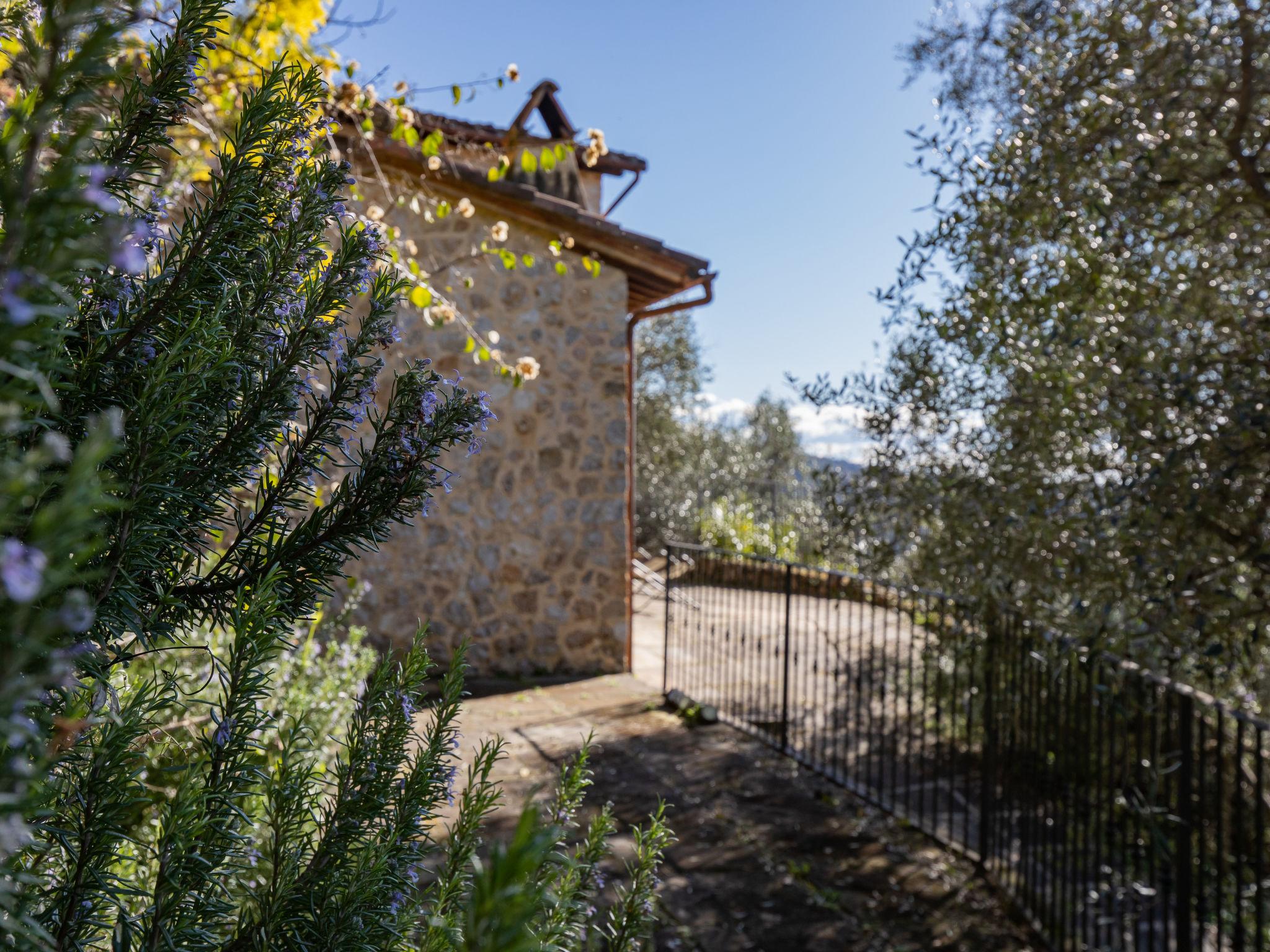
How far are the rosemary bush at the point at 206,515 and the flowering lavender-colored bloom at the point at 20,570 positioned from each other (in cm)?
2

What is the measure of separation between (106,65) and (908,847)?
193 inches

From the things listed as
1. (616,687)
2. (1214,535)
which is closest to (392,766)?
(1214,535)

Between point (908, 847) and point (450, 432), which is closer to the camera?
point (450, 432)

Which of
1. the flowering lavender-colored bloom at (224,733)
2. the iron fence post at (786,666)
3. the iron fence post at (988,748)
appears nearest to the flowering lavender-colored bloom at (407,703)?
the flowering lavender-colored bloom at (224,733)

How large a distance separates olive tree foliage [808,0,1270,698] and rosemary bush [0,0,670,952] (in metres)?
2.59

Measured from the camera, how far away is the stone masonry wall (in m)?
7.19

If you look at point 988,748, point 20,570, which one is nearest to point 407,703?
point 20,570

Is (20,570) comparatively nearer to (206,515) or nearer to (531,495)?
(206,515)

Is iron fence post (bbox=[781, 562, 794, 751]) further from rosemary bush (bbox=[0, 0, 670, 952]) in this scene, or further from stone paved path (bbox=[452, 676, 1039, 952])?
rosemary bush (bbox=[0, 0, 670, 952])

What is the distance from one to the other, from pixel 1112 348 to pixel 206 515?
3461 millimetres

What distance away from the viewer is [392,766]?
102 cm

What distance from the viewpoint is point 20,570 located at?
0.31 meters

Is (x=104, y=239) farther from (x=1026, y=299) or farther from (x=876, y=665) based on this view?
(x=876, y=665)

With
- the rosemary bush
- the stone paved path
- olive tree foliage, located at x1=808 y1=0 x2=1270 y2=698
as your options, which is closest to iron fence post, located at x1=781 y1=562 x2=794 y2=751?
the stone paved path
